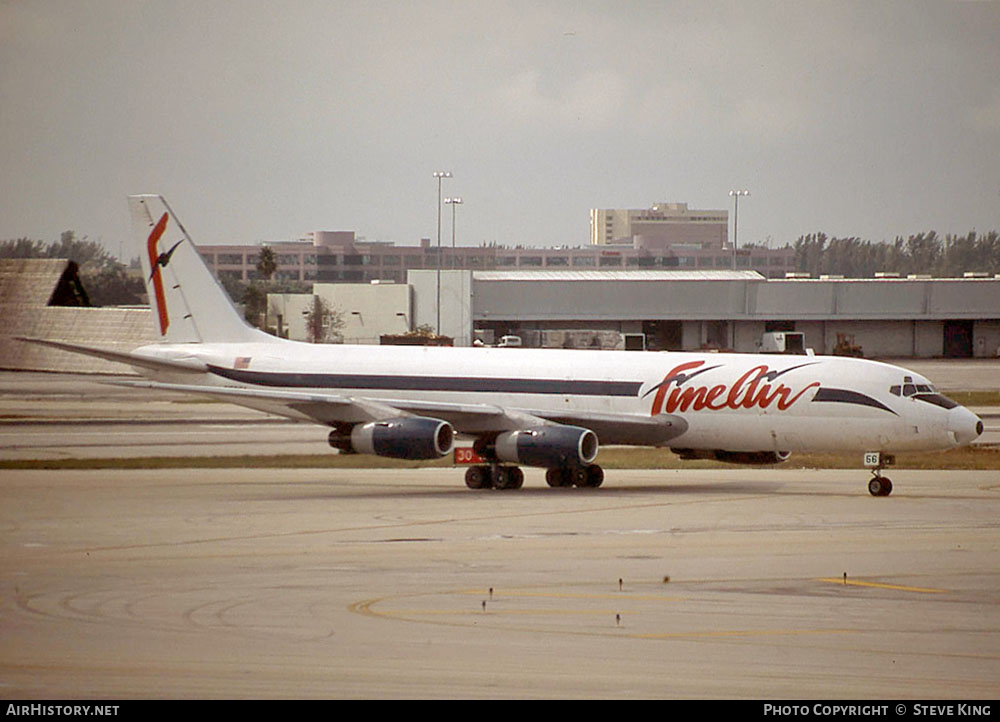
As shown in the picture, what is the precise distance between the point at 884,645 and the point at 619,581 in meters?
5.96

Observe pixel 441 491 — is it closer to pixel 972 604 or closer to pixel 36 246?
pixel 972 604

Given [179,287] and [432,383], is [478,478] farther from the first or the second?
[179,287]

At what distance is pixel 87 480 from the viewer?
1612 inches

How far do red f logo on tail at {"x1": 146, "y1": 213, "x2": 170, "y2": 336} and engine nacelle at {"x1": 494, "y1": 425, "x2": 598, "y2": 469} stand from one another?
14635mm

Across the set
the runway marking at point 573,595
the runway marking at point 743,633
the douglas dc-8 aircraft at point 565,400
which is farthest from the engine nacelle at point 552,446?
the runway marking at point 743,633

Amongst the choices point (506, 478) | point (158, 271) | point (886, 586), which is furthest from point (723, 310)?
point (886, 586)

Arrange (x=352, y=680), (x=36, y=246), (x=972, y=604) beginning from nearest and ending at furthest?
1. (x=352, y=680)
2. (x=972, y=604)
3. (x=36, y=246)

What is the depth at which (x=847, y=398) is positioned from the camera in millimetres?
37656

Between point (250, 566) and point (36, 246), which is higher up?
point (36, 246)

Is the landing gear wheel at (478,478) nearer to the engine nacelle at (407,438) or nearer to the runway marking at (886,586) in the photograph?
the engine nacelle at (407,438)

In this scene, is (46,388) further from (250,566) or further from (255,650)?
(255,650)
